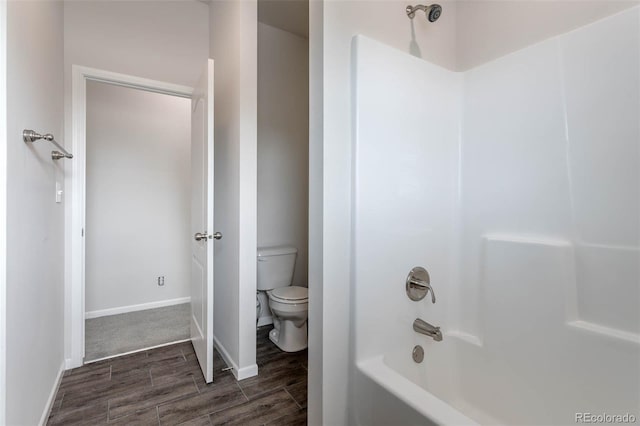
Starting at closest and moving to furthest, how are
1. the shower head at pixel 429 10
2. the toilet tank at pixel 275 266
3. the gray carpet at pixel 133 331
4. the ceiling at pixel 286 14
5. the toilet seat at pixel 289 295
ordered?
the shower head at pixel 429 10 → the toilet seat at pixel 289 295 → the gray carpet at pixel 133 331 → the ceiling at pixel 286 14 → the toilet tank at pixel 275 266

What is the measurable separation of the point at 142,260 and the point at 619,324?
3.72 metres

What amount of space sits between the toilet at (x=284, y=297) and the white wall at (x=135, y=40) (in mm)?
1369

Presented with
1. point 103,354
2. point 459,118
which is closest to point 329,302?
point 459,118

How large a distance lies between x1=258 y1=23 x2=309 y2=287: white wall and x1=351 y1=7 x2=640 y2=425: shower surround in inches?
68.4

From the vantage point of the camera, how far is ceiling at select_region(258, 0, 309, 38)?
2.50 meters

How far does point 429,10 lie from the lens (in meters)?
1.33

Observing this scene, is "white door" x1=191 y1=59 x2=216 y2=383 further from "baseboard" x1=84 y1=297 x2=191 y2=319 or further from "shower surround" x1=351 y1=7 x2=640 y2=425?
"baseboard" x1=84 y1=297 x2=191 y2=319

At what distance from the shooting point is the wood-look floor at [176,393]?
5.32 feet

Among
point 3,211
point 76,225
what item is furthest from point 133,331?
point 3,211

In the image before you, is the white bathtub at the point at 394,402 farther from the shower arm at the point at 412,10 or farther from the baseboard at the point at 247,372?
the shower arm at the point at 412,10

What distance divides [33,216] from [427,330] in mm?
1873

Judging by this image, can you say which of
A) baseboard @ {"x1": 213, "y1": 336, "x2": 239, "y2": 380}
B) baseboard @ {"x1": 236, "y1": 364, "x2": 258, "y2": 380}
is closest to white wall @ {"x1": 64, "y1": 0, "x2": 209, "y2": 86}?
baseboard @ {"x1": 213, "y1": 336, "x2": 239, "y2": 380}

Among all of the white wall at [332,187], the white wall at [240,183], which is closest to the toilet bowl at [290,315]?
the white wall at [240,183]

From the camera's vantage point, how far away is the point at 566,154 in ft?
4.04
